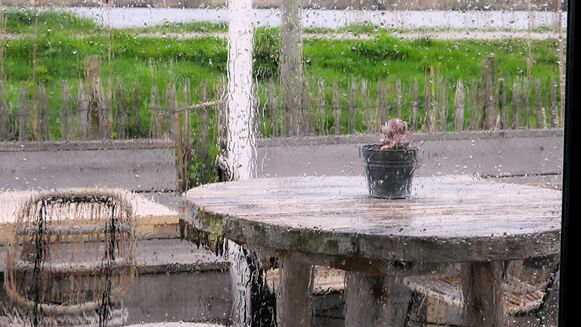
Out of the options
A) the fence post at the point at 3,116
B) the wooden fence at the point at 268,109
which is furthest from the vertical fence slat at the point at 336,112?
the fence post at the point at 3,116

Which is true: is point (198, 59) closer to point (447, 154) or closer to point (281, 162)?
point (281, 162)

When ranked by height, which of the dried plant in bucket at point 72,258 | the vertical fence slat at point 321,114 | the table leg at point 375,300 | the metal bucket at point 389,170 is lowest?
the table leg at point 375,300

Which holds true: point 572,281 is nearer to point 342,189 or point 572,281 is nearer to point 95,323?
point 342,189

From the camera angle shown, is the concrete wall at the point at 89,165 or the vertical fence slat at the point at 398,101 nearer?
the concrete wall at the point at 89,165

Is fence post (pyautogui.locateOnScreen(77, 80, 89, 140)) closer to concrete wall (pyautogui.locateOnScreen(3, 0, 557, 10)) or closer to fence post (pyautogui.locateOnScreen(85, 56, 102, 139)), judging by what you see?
fence post (pyautogui.locateOnScreen(85, 56, 102, 139))

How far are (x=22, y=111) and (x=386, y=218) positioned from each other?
0.63 m

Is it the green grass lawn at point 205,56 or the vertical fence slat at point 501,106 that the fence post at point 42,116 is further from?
the vertical fence slat at point 501,106

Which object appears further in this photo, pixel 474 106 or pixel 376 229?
pixel 474 106

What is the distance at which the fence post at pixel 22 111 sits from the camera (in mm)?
1413

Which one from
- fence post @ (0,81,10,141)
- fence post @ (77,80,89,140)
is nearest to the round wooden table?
fence post @ (77,80,89,140)

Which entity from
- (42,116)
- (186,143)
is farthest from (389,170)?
(42,116)

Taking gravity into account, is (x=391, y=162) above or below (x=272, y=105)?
below

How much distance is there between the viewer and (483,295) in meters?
1.52

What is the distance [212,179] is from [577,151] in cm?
61
